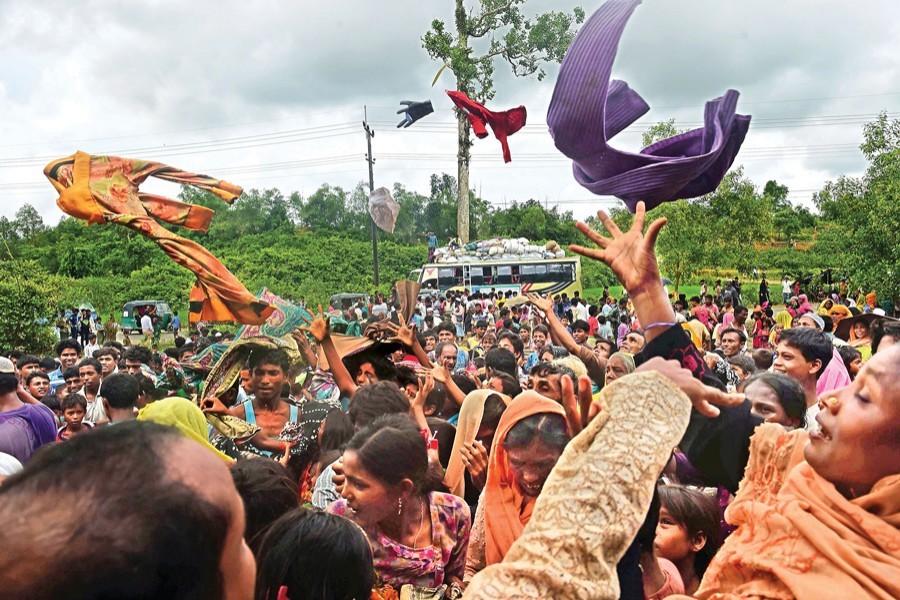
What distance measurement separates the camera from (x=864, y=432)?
1.30 metres

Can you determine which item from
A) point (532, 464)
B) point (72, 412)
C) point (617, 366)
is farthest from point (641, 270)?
point (72, 412)

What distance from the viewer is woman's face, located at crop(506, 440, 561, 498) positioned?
2.49 meters

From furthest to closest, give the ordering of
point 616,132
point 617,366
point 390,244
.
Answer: point 390,244, point 617,366, point 616,132

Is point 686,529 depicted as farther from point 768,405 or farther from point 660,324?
point 660,324

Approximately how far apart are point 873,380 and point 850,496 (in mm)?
222

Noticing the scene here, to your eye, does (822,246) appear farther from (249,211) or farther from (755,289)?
(249,211)

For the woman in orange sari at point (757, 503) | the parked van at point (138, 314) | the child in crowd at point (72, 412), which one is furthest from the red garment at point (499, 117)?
the parked van at point (138, 314)

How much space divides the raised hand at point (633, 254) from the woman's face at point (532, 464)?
785mm

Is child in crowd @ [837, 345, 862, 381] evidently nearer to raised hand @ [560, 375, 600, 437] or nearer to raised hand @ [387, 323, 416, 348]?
raised hand @ [387, 323, 416, 348]

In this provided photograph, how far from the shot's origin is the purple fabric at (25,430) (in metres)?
4.23

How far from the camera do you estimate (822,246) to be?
28453 mm

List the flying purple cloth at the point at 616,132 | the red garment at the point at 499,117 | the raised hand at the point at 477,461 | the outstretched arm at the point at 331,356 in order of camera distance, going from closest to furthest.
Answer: the flying purple cloth at the point at 616,132
the raised hand at the point at 477,461
the outstretched arm at the point at 331,356
the red garment at the point at 499,117

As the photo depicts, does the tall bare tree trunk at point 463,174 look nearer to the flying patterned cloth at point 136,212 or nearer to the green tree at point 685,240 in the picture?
the green tree at point 685,240

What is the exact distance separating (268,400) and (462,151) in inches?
847
